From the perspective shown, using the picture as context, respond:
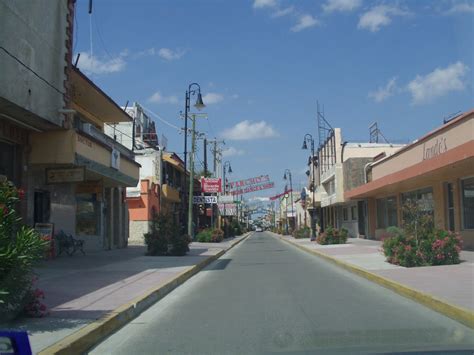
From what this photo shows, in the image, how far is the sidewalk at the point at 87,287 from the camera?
779 centimetres

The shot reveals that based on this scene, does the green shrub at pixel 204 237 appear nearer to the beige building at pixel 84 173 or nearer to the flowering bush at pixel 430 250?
the beige building at pixel 84 173

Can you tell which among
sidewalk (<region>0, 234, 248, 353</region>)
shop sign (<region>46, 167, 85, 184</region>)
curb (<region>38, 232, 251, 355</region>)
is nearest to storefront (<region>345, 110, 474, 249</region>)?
sidewalk (<region>0, 234, 248, 353</region>)

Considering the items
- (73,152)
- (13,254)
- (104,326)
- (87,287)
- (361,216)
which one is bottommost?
(104,326)

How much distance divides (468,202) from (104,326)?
1886cm

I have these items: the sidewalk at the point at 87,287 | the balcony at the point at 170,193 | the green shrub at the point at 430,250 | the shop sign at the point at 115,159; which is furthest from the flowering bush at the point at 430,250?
the balcony at the point at 170,193

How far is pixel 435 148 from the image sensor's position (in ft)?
81.7

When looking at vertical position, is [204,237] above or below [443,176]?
below

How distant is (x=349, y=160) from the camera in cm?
4300

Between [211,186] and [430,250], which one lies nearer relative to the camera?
[430,250]

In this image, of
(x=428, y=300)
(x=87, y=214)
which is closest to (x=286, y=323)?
(x=428, y=300)

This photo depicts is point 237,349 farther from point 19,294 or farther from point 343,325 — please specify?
point 19,294

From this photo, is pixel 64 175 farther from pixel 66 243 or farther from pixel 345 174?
pixel 345 174

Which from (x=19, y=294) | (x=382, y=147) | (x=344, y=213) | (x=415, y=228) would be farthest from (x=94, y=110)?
(x=344, y=213)

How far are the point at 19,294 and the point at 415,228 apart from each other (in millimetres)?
12396
